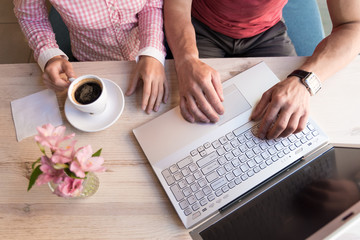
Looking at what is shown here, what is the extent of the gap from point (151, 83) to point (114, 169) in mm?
245

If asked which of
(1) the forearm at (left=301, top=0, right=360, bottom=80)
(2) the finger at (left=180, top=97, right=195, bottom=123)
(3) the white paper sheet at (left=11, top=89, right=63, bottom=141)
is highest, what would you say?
(1) the forearm at (left=301, top=0, right=360, bottom=80)

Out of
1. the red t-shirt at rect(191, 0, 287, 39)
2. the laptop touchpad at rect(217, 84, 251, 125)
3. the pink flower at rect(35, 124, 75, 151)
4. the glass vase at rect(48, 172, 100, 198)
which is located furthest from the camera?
the red t-shirt at rect(191, 0, 287, 39)

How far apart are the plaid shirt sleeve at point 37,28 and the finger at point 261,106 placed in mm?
584

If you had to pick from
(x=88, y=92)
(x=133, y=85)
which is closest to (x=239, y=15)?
(x=133, y=85)

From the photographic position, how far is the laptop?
25.2 inches

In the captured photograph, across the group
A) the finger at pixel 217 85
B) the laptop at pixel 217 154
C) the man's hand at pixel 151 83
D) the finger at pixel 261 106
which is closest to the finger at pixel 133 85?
the man's hand at pixel 151 83

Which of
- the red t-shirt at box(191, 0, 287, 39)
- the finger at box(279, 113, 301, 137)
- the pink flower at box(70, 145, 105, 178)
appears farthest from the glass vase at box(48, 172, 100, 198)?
the red t-shirt at box(191, 0, 287, 39)

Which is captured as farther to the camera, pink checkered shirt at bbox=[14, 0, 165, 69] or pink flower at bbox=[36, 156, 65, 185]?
pink checkered shirt at bbox=[14, 0, 165, 69]

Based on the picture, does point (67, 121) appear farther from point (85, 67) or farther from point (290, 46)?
point (290, 46)

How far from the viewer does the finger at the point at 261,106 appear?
714mm

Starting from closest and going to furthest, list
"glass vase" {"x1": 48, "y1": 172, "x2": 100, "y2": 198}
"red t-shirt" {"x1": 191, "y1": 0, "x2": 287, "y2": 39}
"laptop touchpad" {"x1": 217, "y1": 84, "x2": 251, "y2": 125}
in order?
"glass vase" {"x1": 48, "y1": 172, "x2": 100, "y2": 198}
"laptop touchpad" {"x1": 217, "y1": 84, "x2": 251, "y2": 125}
"red t-shirt" {"x1": 191, "y1": 0, "x2": 287, "y2": 39}

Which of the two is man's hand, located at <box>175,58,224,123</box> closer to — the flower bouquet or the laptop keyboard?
the laptop keyboard

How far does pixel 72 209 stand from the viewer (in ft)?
2.14

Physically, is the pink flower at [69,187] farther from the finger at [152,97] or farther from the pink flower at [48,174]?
the finger at [152,97]
